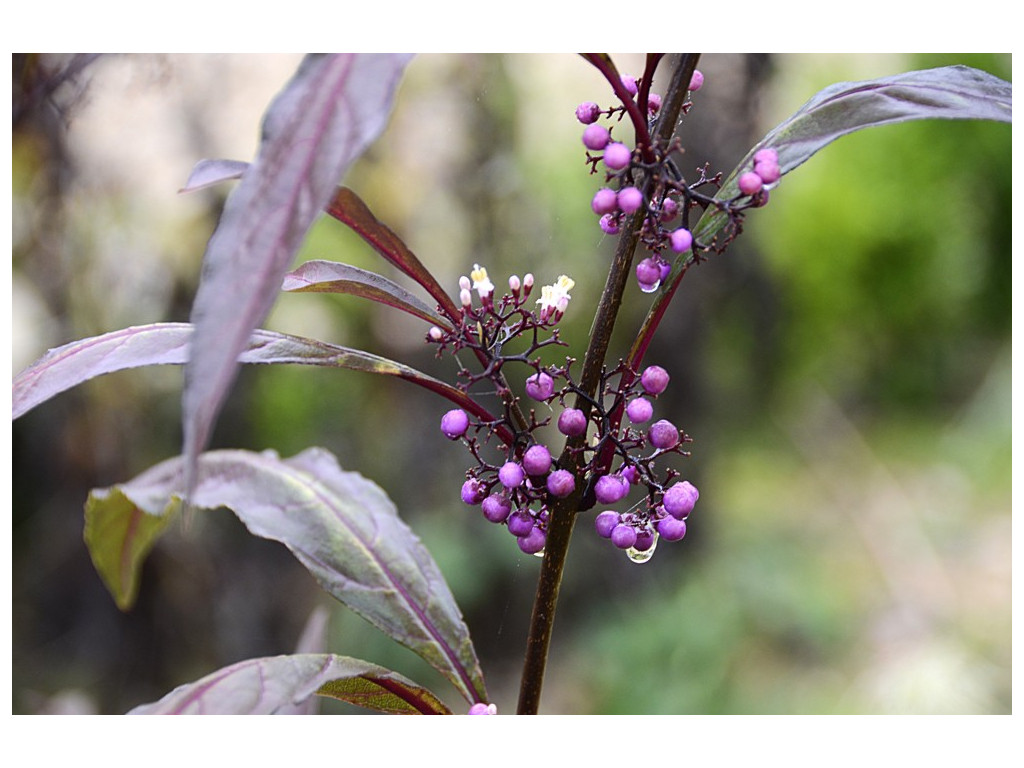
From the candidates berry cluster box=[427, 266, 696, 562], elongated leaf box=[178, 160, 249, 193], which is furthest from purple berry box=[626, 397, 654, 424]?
elongated leaf box=[178, 160, 249, 193]

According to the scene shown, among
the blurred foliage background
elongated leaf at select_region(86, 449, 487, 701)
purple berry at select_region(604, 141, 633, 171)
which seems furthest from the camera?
the blurred foliage background

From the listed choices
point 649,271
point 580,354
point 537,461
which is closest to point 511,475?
point 537,461

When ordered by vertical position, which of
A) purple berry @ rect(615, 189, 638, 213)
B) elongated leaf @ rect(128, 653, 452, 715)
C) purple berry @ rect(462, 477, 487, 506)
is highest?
purple berry @ rect(615, 189, 638, 213)

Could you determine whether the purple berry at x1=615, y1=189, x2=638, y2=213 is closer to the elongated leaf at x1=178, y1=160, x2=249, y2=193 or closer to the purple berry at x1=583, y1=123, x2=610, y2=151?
the purple berry at x1=583, y1=123, x2=610, y2=151

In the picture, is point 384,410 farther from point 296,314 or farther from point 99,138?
point 99,138

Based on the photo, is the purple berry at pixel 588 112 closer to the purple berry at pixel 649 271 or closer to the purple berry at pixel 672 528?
the purple berry at pixel 649 271

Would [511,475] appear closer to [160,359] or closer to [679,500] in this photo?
[679,500]
